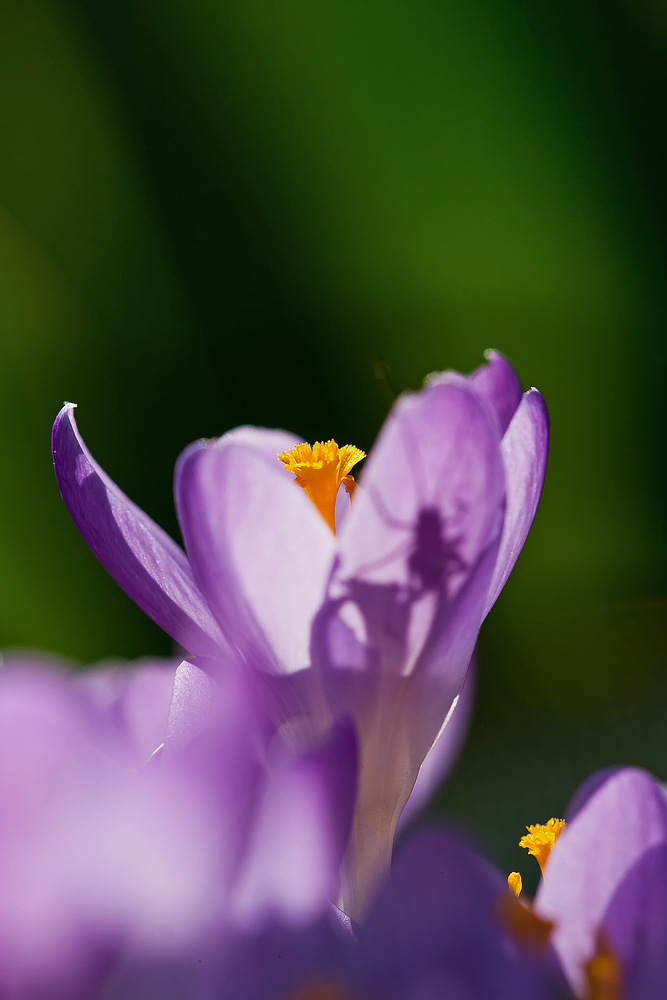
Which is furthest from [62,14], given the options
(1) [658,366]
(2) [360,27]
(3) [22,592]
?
(1) [658,366]

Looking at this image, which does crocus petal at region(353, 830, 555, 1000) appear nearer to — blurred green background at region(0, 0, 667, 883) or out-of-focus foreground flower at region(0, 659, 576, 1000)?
out-of-focus foreground flower at region(0, 659, 576, 1000)

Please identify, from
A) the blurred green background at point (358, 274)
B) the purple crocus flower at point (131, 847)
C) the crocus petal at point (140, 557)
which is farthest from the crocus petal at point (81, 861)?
the blurred green background at point (358, 274)

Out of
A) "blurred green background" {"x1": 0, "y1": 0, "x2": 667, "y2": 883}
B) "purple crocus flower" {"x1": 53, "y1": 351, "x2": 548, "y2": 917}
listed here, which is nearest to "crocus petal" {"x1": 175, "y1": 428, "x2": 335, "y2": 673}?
"purple crocus flower" {"x1": 53, "y1": 351, "x2": 548, "y2": 917}

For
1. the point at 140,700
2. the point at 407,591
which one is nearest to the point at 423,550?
the point at 407,591

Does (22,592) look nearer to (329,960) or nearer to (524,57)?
(524,57)

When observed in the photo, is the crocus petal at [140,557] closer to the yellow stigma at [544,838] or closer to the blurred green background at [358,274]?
the yellow stigma at [544,838]

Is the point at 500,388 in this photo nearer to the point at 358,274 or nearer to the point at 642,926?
the point at 642,926
